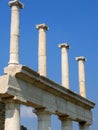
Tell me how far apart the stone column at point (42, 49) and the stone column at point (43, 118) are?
2620mm

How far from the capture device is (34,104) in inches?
948

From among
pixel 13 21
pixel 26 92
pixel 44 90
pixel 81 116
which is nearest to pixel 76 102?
pixel 81 116

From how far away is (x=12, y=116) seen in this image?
2188cm

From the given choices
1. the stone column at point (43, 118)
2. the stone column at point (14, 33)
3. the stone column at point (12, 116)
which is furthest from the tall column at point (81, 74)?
the stone column at point (12, 116)

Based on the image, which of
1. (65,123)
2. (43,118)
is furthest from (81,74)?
(43,118)

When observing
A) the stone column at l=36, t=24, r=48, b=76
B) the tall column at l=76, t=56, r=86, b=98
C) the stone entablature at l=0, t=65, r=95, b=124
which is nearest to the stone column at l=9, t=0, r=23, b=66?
the stone entablature at l=0, t=65, r=95, b=124

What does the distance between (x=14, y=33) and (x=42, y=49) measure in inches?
146

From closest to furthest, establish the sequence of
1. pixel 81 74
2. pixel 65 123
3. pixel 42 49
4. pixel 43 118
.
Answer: pixel 43 118
pixel 42 49
pixel 65 123
pixel 81 74

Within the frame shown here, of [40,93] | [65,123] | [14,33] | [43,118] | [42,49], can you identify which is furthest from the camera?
[65,123]

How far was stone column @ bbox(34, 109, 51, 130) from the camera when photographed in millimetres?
25266

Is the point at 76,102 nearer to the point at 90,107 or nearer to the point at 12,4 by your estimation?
the point at 90,107

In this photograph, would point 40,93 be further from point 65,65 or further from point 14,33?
point 65,65

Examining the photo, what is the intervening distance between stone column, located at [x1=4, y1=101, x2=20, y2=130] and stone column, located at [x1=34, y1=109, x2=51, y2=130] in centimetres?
339

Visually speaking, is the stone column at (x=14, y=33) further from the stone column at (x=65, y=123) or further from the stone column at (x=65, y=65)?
the stone column at (x=65, y=123)
